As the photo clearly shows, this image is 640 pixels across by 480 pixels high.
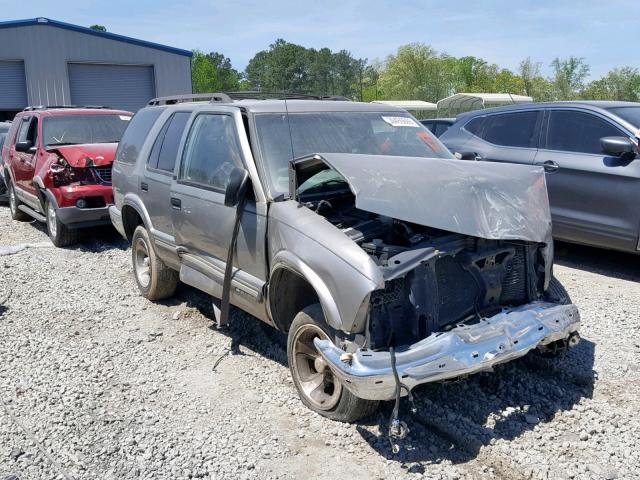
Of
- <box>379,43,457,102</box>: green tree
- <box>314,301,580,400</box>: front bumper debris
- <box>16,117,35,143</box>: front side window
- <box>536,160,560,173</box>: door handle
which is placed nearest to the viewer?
<box>314,301,580,400</box>: front bumper debris

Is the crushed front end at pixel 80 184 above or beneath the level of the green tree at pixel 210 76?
beneath

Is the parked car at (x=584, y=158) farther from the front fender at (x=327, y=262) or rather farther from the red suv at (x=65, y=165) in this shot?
the red suv at (x=65, y=165)

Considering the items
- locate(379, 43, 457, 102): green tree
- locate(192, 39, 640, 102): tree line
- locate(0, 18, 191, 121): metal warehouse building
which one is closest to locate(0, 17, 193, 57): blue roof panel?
locate(0, 18, 191, 121): metal warehouse building

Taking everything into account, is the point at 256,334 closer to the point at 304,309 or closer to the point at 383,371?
the point at 304,309

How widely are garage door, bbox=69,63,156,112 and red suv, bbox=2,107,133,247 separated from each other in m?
15.1

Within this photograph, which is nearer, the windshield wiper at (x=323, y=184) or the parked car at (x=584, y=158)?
the windshield wiper at (x=323, y=184)

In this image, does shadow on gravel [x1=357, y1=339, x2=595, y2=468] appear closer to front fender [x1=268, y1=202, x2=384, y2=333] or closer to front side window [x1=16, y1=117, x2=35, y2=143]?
front fender [x1=268, y1=202, x2=384, y2=333]

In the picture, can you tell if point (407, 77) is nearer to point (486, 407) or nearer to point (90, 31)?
point (90, 31)

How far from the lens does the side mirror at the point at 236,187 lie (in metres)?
4.08

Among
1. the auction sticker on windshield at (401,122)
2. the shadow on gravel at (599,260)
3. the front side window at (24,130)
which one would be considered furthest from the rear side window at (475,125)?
the front side window at (24,130)

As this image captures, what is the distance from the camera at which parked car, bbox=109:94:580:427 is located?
326 cm

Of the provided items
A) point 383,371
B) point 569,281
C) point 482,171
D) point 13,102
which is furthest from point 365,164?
point 13,102

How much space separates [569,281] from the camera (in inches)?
246

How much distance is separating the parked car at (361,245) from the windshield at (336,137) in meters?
0.01
